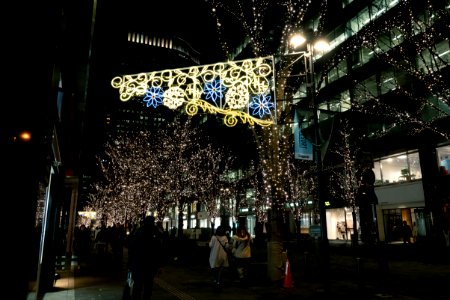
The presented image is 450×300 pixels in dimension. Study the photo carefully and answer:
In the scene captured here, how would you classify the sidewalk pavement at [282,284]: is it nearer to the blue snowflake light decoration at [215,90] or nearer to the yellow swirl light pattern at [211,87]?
the yellow swirl light pattern at [211,87]

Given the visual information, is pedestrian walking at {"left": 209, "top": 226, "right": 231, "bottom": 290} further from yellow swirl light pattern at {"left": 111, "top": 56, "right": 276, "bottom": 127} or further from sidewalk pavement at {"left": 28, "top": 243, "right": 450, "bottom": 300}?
yellow swirl light pattern at {"left": 111, "top": 56, "right": 276, "bottom": 127}

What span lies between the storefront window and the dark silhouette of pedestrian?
2321 centimetres

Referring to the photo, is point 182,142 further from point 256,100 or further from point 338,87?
point 256,100

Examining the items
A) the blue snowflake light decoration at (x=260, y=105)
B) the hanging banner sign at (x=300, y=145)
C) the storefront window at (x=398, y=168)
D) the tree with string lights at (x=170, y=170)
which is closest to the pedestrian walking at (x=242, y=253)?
the hanging banner sign at (x=300, y=145)

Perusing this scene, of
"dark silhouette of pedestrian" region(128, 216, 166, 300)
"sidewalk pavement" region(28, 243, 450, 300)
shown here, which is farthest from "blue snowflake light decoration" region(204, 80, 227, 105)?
"sidewalk pavement" region(28, 243, 450, 300)

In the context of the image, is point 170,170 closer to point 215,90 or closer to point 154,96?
point 154,96

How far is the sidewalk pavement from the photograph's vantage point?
9094 millimetres

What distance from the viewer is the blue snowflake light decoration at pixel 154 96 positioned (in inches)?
348

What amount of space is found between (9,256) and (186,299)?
6.18m

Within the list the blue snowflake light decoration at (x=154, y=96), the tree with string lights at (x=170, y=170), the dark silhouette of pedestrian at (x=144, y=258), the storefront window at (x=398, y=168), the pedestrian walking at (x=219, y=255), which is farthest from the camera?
the tree with string lights at (x=170, y=170)

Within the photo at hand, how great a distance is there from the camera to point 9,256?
3240mm

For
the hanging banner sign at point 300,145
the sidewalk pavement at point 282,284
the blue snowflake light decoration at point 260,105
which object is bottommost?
the sidewalk pavement at point 282,284

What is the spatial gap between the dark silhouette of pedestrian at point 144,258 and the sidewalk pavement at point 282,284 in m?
2.39

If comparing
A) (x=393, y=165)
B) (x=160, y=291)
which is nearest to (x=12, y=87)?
(x=160, y=291)
